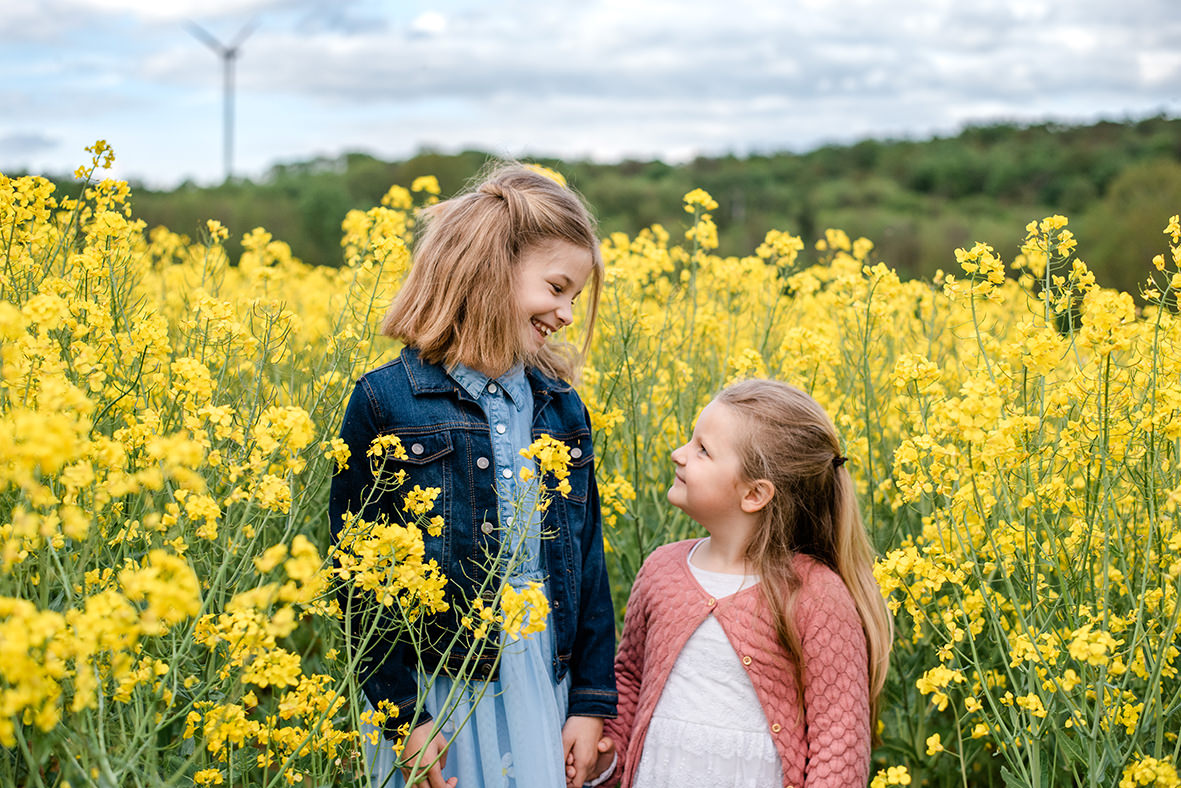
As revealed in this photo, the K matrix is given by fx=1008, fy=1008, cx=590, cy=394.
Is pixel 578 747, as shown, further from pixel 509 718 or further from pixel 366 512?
pixel 366 512

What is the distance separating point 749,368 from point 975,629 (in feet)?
3.90

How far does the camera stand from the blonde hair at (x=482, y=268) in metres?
2.27

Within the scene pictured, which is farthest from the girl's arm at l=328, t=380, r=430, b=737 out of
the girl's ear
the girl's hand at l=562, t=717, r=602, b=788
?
the girl's ear

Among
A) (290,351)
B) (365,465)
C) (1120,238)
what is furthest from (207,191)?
(365,465)

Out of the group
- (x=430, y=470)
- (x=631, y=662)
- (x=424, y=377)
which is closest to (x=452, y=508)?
(x=430, y=470)

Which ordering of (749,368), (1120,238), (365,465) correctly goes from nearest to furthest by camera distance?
(365,465) < (749,368) < (1120,238)

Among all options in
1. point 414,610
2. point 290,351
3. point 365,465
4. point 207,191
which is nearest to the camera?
point 414,610

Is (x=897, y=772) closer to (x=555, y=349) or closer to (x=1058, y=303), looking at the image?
(x=1058, y=303)

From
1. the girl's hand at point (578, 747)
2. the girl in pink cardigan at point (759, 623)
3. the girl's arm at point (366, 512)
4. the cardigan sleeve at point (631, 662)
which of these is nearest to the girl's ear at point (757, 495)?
the girl in pink cardigan at point (759, 623)

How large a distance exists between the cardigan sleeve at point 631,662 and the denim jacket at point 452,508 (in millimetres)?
163

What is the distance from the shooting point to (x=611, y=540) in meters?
3.40

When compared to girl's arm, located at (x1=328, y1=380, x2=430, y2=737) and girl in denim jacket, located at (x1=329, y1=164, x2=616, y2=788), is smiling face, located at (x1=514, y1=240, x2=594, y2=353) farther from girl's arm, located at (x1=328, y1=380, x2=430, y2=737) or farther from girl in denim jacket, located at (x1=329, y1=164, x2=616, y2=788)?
girl's arm, located at (x1=328, y1=380, x2=430, y2=737)

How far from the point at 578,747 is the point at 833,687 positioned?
23.5 inches

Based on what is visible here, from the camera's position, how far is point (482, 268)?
7.52 ft
